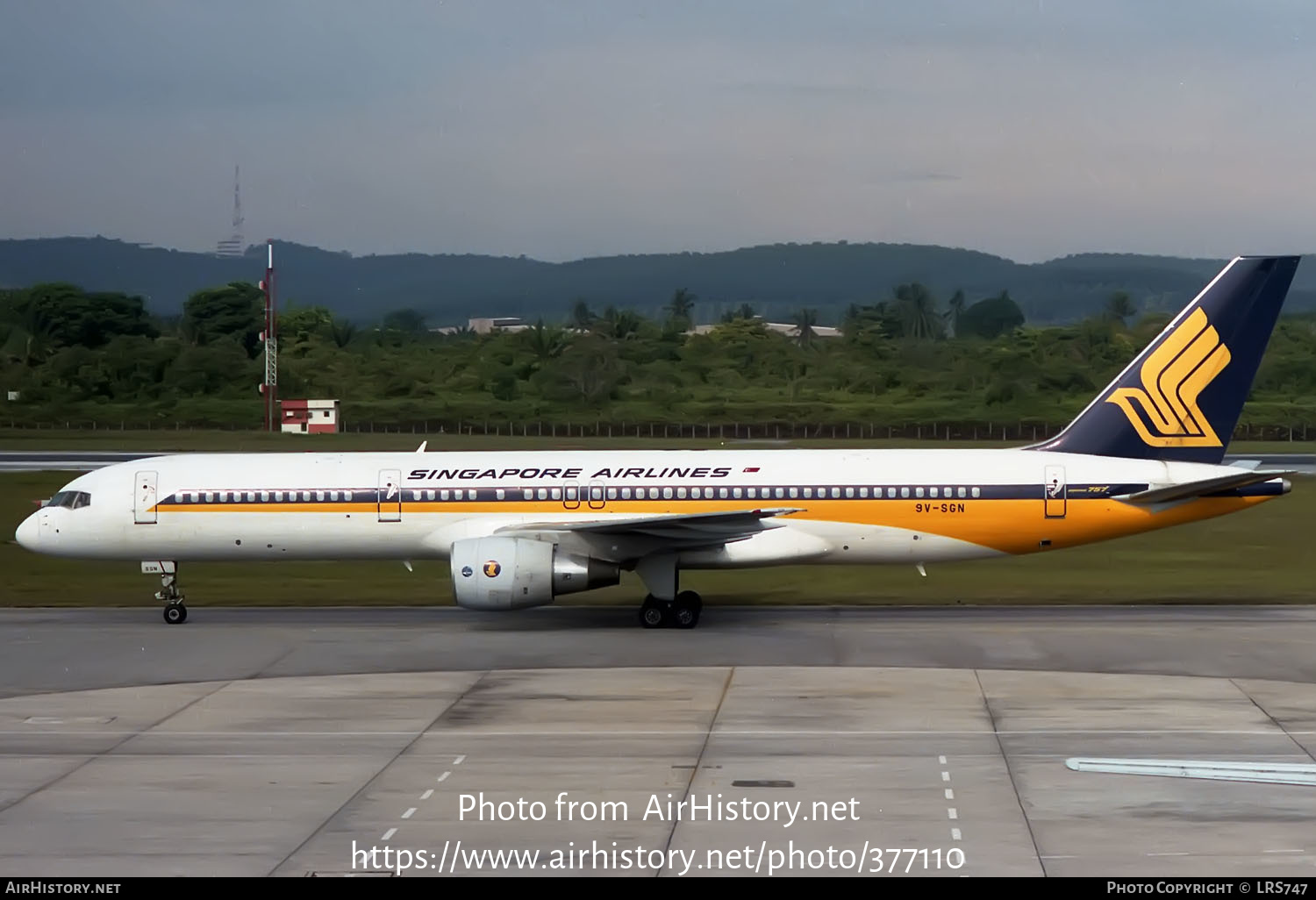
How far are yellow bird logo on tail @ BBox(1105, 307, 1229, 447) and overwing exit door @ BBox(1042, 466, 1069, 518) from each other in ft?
7.31

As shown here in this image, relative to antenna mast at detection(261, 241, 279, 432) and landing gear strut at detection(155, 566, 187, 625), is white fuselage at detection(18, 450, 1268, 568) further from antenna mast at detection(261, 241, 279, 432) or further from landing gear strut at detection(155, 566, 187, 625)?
antenna mast at detection(261, 241, 279, 432)

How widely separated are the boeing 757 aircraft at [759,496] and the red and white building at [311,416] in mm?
61591

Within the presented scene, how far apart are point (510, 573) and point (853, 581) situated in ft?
40.2

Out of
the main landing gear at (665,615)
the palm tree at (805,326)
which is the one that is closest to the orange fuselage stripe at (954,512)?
the main landing gear at (665,615)

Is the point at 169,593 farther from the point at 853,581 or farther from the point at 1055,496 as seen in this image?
the point at 1055,496

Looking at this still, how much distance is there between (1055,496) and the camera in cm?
3306

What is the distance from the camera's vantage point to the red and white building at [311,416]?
95.7 meters

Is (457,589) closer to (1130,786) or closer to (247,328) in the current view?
(1130,786)

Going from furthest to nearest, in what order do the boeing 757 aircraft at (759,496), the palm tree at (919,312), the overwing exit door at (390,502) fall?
the palm tree at (919,312), the overwing exit door at (390,502), the boeing 757 aircraft at (759,496)

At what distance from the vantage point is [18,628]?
32438 millimetres

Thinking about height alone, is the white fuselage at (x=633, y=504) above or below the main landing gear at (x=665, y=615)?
above

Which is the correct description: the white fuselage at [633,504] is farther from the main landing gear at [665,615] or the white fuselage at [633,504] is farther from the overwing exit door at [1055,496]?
the main landing gear at [665,615]

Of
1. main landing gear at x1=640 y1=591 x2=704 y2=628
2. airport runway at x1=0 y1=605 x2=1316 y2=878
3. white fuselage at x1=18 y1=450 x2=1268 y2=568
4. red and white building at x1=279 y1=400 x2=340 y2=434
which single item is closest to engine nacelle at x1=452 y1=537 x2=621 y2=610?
airport runway at x1=0 y1=605 x2=1316 y2=878

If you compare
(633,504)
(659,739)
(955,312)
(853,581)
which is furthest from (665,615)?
(955,312)
